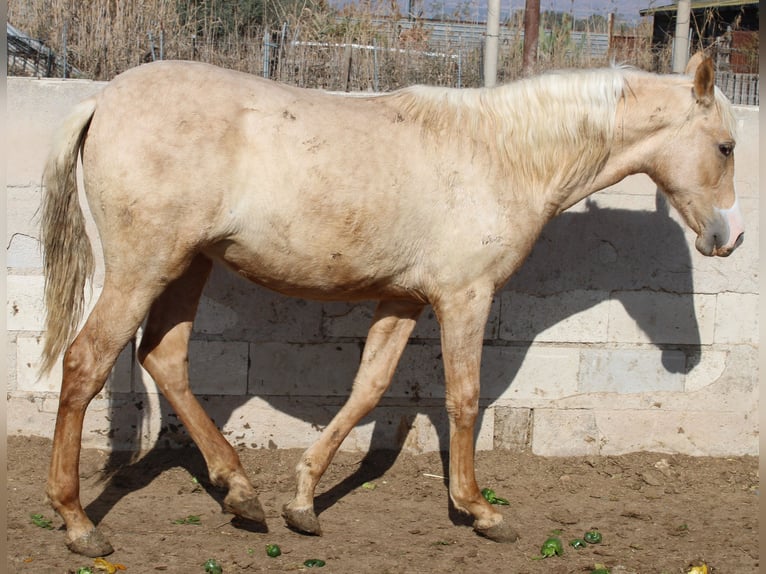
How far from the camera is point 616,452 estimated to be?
16.4 ft

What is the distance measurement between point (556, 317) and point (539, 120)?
143 cm

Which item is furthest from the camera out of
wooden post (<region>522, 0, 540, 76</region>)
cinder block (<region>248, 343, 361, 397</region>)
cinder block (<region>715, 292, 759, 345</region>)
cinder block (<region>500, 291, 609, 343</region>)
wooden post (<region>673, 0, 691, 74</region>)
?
wooden post (<region>522, 0, 540, 76</region>)

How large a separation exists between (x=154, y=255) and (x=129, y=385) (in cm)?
150

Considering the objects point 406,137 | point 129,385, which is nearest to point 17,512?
point 129,385

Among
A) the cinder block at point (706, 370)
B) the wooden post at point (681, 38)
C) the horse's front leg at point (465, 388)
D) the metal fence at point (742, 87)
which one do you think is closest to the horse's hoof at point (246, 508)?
the horse's front leg at point (465, 388)

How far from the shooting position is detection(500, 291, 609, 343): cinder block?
486 centimetres

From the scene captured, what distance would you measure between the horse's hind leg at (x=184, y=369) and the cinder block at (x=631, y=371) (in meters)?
2.19

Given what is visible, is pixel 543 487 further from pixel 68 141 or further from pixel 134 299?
pixel 68 141

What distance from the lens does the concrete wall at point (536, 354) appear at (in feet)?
15.2

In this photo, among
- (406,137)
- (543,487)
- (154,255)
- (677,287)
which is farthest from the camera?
(677,287)

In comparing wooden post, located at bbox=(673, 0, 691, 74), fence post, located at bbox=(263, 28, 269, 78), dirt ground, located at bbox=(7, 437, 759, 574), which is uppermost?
wooden post, located at bbox=(673, 0, 691, 74)

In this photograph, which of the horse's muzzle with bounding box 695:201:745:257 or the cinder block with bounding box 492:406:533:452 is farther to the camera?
the cinder block with bounding box 492:406:533:452

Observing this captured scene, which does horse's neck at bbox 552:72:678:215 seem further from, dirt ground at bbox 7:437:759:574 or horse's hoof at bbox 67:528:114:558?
horse's hoof at bbox 67:528:114:558

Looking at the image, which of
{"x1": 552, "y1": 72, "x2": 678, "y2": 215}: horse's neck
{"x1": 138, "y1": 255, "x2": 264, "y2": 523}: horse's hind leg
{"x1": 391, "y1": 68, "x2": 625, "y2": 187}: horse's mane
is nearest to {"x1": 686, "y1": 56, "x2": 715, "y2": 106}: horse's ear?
{"x1": 552, "y1": 72, "x2": 678, "y2": 215}: horse's neck
